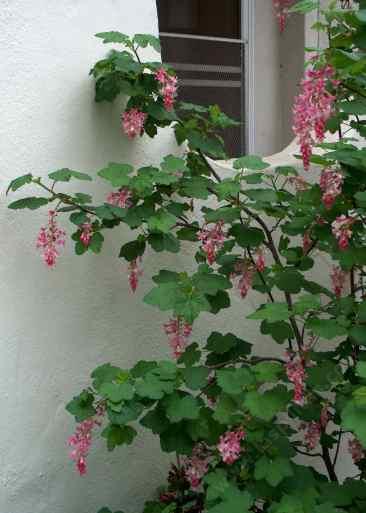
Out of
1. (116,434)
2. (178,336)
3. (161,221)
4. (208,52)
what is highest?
(208,52)

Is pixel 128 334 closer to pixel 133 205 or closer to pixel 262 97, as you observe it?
pixel 133 205

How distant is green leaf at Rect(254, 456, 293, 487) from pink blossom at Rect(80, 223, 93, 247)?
0.94 m

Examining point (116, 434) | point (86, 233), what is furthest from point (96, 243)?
point (116, 434)

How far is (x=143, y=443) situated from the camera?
3.13 metres

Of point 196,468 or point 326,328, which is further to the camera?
point 196,468

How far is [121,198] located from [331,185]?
758mm

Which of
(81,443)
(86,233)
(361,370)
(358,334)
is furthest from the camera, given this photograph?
(86,233)

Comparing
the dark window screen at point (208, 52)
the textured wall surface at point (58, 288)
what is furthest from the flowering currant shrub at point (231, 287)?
the dark window screen at point (208, 52)

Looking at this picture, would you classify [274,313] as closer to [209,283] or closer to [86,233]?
[209,283]

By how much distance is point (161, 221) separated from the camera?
2.58 meters

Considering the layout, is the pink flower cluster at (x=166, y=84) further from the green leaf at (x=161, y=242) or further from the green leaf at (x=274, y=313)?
the green leaf at (x=274, y=313)

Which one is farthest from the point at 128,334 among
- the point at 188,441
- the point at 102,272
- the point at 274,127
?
the point at 274,127

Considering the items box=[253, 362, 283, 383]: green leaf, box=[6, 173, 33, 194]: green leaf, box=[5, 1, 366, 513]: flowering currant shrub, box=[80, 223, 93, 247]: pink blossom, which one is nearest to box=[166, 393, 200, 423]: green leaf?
box=[5, 1, 366, 513]: flowering currant shrub

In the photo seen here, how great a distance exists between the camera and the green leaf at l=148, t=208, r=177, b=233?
8.38 ft
